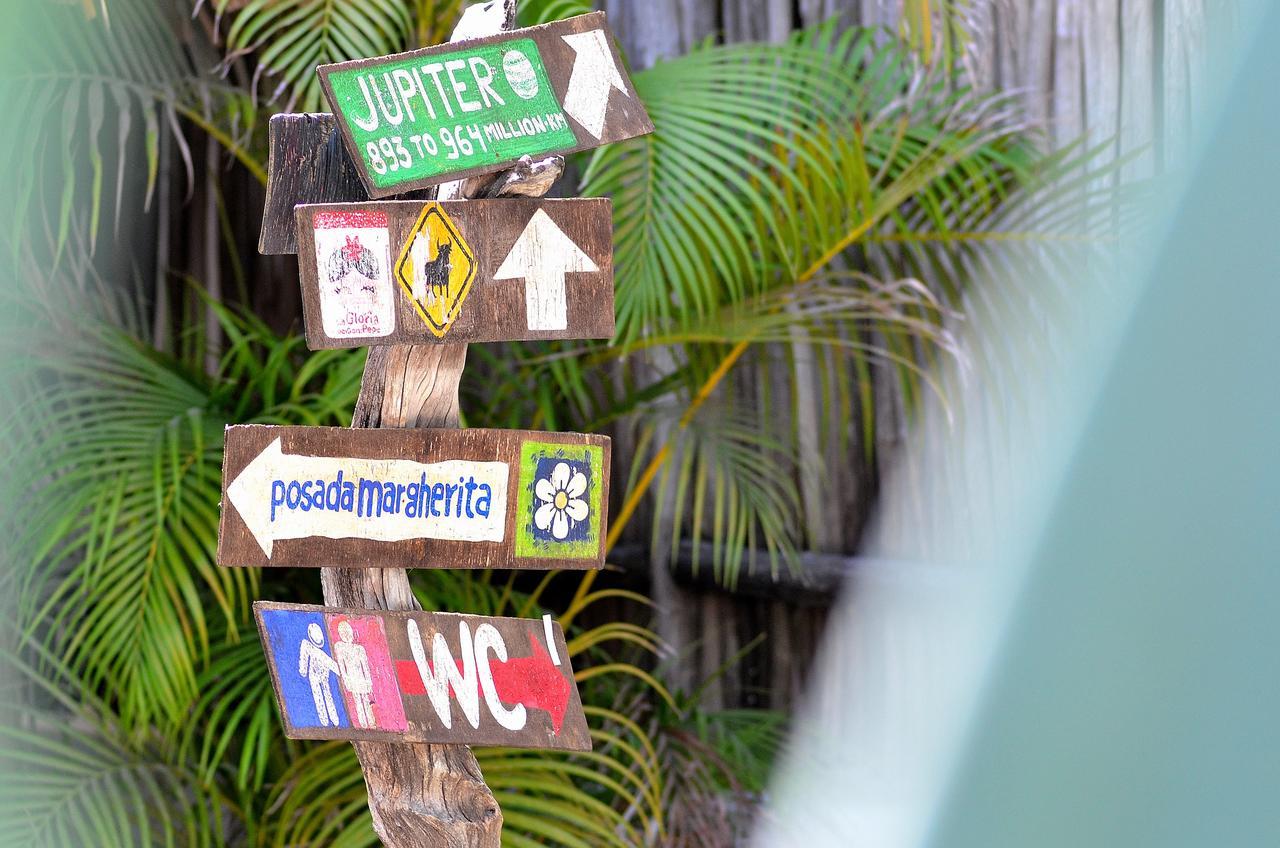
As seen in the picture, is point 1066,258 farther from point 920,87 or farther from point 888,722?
point 888,722

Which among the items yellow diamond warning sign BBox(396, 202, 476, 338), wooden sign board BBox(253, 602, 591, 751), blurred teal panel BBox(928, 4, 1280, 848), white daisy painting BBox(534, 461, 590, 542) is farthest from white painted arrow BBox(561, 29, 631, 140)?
blurred teal panel BBox(928, 4, 1280, 848)

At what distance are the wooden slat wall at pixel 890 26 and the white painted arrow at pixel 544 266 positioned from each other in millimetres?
673

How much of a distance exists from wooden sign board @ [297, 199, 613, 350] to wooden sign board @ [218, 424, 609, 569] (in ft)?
0.23

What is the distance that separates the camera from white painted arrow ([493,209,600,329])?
743 millimetres

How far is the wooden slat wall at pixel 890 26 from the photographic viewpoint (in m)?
1.35

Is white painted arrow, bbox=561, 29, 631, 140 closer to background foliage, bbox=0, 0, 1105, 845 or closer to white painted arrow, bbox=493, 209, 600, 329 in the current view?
white painted arrow, bbox=493, 209, 600, 329

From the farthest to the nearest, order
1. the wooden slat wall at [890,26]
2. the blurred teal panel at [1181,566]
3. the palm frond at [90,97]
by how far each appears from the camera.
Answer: the wooden slat wall at [890,26], the palm frond at [90,97], the blurred teal panel at [1181,566]

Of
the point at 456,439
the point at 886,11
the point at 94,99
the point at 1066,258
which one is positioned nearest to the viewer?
the point at 456,439

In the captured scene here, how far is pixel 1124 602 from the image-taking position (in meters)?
1.23

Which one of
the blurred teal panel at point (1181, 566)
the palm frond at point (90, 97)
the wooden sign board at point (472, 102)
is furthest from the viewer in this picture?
the palm frond at point (90, 97)

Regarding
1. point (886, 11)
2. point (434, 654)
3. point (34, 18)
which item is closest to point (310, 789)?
point (434, 654)

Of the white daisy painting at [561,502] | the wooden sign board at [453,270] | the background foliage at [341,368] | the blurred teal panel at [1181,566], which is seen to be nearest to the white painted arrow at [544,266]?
the wooden sign board at [453,270]

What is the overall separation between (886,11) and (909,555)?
0.75 metres

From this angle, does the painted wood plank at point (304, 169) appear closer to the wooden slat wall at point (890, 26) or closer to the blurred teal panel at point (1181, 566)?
the wooden slat wall at point (890, 26)
